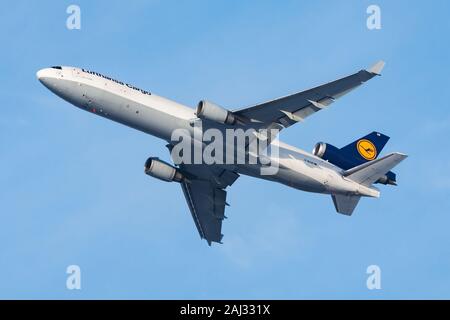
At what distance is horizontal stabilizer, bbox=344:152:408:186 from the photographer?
69.2 m

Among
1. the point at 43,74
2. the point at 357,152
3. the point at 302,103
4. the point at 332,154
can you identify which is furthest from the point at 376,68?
the point at 43,74

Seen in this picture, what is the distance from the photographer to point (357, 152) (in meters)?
74.4

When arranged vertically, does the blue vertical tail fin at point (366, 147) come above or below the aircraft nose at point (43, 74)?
below

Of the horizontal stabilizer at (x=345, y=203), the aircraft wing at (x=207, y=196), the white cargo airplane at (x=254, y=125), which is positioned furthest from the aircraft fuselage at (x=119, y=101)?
the horizontal stabilizer at (x=345, y=203)

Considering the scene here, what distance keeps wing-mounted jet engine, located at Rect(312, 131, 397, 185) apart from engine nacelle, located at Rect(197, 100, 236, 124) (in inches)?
389

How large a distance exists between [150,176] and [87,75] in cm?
1018

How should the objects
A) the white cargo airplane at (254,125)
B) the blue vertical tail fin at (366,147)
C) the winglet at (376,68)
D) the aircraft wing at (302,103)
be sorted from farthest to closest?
the blue vertical tail fin at (366,147) → the white cargo airplane at (254,125) → the aircraft wing at (302,103) → the winglet at (376,68)

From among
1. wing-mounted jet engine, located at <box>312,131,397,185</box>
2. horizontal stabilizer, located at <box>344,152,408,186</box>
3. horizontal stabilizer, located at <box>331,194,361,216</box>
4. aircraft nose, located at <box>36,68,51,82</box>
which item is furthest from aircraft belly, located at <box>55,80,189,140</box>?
horizontal stabilizer, located at <box>331,194,361,216</box>

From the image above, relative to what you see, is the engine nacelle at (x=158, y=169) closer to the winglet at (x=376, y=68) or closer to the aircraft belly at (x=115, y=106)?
the aircraft belly at (x=115, y=106)

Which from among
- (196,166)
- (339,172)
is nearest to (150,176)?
(196,166)

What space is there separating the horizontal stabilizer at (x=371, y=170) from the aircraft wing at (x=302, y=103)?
25.0 feet

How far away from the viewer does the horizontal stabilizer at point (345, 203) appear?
72688mm

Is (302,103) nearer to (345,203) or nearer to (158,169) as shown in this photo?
(345,203)

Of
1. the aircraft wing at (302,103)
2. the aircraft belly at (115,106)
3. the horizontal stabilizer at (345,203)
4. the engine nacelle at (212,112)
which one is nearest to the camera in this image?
the aircraft wing at (302,103)
